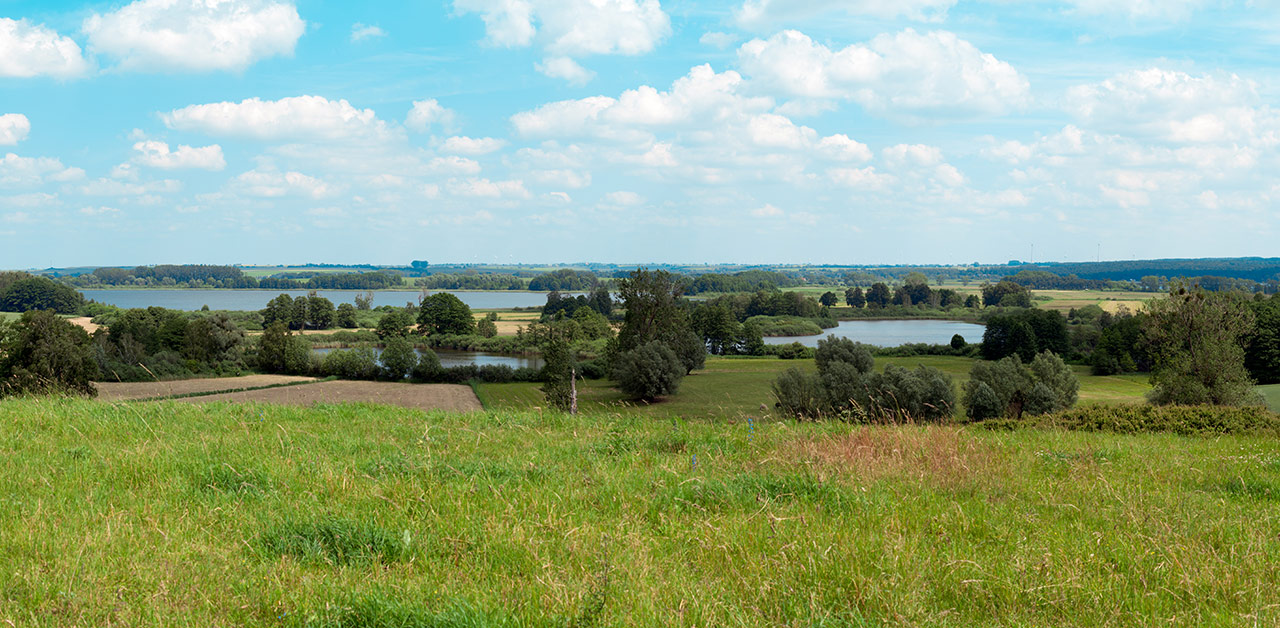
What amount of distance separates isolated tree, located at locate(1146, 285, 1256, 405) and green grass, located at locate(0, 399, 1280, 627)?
40.6 m

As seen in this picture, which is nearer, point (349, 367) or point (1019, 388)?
point (1019, 388)

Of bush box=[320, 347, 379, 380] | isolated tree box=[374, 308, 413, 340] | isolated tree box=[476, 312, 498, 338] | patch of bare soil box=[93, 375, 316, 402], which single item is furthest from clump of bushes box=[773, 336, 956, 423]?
isolated tree box=[374, 308, 413, 340]

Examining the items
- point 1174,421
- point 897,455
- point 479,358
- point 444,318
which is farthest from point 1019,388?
point 444,318

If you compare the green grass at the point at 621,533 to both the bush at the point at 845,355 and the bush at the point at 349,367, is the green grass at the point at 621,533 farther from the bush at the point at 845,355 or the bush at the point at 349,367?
the bush at the point at 349,367

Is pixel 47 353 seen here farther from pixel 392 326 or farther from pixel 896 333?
pixel 896 333

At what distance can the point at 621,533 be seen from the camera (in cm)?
495

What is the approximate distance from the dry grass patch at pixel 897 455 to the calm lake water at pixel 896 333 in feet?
342

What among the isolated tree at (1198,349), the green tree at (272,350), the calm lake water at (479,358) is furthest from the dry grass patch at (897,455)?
the green tree at (272,350)

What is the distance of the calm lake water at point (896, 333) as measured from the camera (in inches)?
4643

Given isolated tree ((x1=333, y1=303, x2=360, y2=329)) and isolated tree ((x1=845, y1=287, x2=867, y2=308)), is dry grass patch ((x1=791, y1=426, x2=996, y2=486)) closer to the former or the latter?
isolated tree ((x1=333, y1=303, x2=360, y2=329))

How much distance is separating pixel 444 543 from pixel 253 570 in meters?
1.07

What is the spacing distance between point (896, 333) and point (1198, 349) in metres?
93.1

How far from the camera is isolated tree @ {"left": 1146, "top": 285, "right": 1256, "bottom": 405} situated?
135 feet

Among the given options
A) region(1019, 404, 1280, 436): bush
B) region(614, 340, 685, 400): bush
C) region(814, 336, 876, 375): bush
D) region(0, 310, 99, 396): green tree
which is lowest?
region(614, 340, 685, 400): bush
